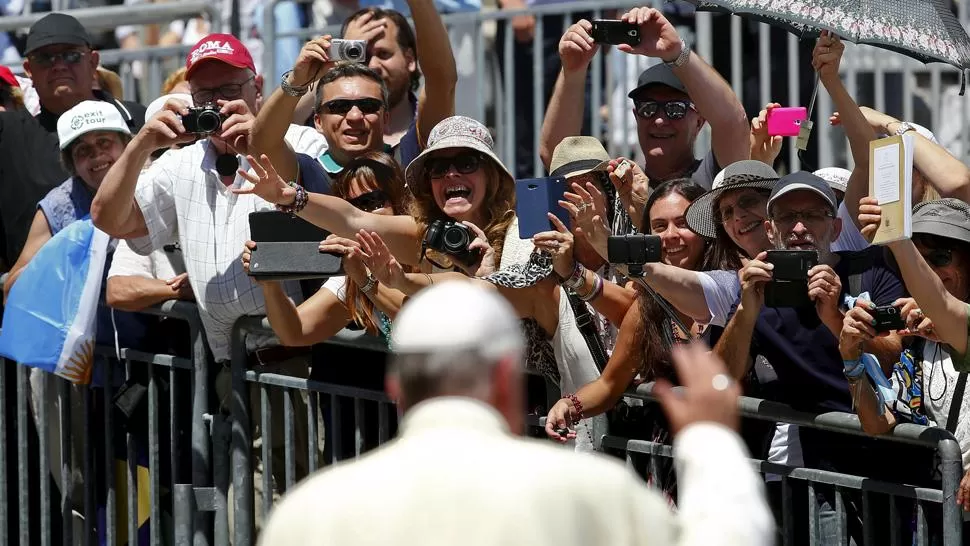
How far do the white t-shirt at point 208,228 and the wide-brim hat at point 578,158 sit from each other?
1108mm

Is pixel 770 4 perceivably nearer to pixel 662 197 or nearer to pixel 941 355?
pixel 662 197

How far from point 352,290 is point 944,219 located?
79.5 inches

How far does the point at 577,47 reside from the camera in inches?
252

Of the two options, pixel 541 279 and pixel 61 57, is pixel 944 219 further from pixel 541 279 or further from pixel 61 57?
pixel 61 57

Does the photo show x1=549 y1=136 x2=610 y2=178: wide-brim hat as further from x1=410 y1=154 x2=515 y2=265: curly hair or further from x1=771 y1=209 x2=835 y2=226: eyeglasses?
x1=771 y1=209 x2=835 y2=226: eyeglasses

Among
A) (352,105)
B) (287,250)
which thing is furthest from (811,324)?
(352,105)

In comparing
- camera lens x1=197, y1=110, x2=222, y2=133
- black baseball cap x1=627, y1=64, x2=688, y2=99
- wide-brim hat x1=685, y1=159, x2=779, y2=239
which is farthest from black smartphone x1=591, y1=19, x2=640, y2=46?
camera lens x1=197, y1=110, x2=222, y2=133

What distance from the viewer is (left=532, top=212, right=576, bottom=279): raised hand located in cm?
530

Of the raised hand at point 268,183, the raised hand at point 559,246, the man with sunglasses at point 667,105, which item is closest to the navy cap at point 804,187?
the raised hand at point 559,246

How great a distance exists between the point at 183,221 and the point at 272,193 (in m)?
0.75

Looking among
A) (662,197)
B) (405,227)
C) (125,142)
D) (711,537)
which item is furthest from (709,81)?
(711,537)

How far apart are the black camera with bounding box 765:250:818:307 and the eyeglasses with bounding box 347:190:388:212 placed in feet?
6.02

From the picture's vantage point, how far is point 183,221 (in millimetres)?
6426

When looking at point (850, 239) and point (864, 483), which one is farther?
point (850, 239)
